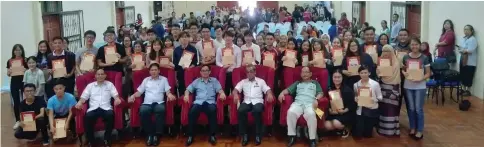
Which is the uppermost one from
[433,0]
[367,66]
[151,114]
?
[433,0]

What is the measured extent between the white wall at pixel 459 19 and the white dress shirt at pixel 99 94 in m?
5.79

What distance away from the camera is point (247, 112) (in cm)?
547

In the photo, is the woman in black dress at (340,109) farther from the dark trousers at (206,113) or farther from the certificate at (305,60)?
the dark trousers at (206,113)

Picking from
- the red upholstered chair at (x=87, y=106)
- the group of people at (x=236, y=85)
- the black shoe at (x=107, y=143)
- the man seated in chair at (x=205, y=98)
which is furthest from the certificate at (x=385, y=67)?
the black shoe at (x=107, y=143)

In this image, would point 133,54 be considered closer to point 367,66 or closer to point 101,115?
point 101,115

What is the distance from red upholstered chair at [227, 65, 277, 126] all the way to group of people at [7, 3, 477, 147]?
8cm

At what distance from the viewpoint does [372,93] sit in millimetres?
5465

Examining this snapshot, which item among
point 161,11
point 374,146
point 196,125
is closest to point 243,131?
point 196,125

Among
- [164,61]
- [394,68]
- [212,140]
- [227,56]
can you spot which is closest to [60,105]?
[164,61]

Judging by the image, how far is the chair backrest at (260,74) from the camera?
18.9 ft

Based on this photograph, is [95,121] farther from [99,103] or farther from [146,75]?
[146,75]

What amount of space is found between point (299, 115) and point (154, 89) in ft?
5.65

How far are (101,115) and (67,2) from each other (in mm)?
6894

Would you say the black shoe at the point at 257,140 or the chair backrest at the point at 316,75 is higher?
the chair backrest at the point at 316,75
